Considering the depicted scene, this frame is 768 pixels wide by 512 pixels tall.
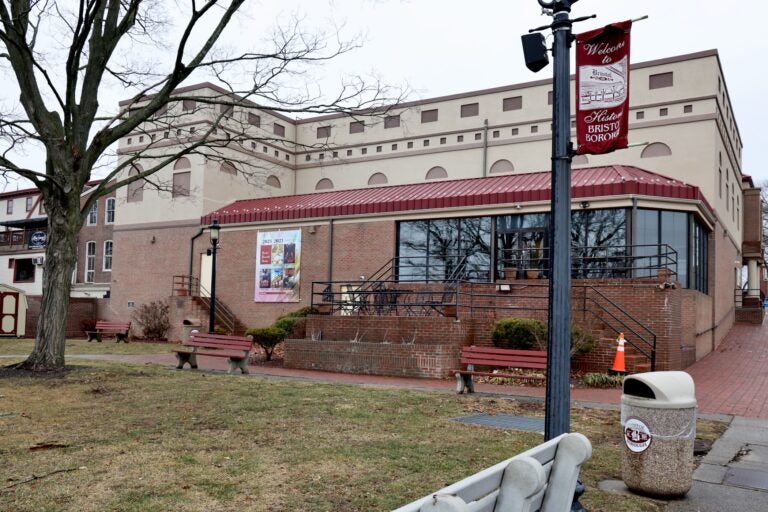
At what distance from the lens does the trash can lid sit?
233 inches

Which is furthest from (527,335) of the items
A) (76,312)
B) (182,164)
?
(76,312)

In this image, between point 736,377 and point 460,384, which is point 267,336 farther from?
point 736,377

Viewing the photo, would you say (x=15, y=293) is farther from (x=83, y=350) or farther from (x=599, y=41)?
(x=599, y=41)

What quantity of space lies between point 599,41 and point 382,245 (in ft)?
68.2

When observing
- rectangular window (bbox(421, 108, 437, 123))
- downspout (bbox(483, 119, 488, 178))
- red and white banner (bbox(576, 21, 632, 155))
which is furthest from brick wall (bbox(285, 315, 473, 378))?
rectangular window (bbox(421, 108, 437, 123))

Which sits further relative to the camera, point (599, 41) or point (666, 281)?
point (666, 281)

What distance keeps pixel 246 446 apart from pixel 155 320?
26.3m

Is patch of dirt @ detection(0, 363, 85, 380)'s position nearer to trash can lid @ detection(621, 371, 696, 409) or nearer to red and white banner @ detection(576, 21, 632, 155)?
trash can lid @ detection(621, 371, 696, 409)

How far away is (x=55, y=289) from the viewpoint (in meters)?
13.6

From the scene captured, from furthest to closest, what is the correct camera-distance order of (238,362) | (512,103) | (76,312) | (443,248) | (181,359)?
1. (76,312)
2. (512,103)
3. (443,248)
4. (181,359)
5. (238,362)

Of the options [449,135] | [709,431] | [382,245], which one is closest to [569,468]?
[709,431]

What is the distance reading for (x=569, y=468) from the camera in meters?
3.90

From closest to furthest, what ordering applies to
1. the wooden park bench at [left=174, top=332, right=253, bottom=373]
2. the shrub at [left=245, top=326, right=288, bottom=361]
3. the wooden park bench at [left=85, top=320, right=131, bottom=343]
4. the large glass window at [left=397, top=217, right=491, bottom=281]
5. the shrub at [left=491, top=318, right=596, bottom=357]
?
the shrub at [left=491, top=318, right=596, bottom=357] → the wooden park bench at [left=174, top=332, right=253, bottom=373] → the shrub at [left=245, top=326, right=288, bottom=361] → the large glass window at [left=397, top=217, right=491, bottom=281] → the wooden park bench at [left=85, top=320, right=131, bottom=343]

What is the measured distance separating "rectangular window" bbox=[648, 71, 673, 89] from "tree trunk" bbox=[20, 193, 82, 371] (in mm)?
25059
